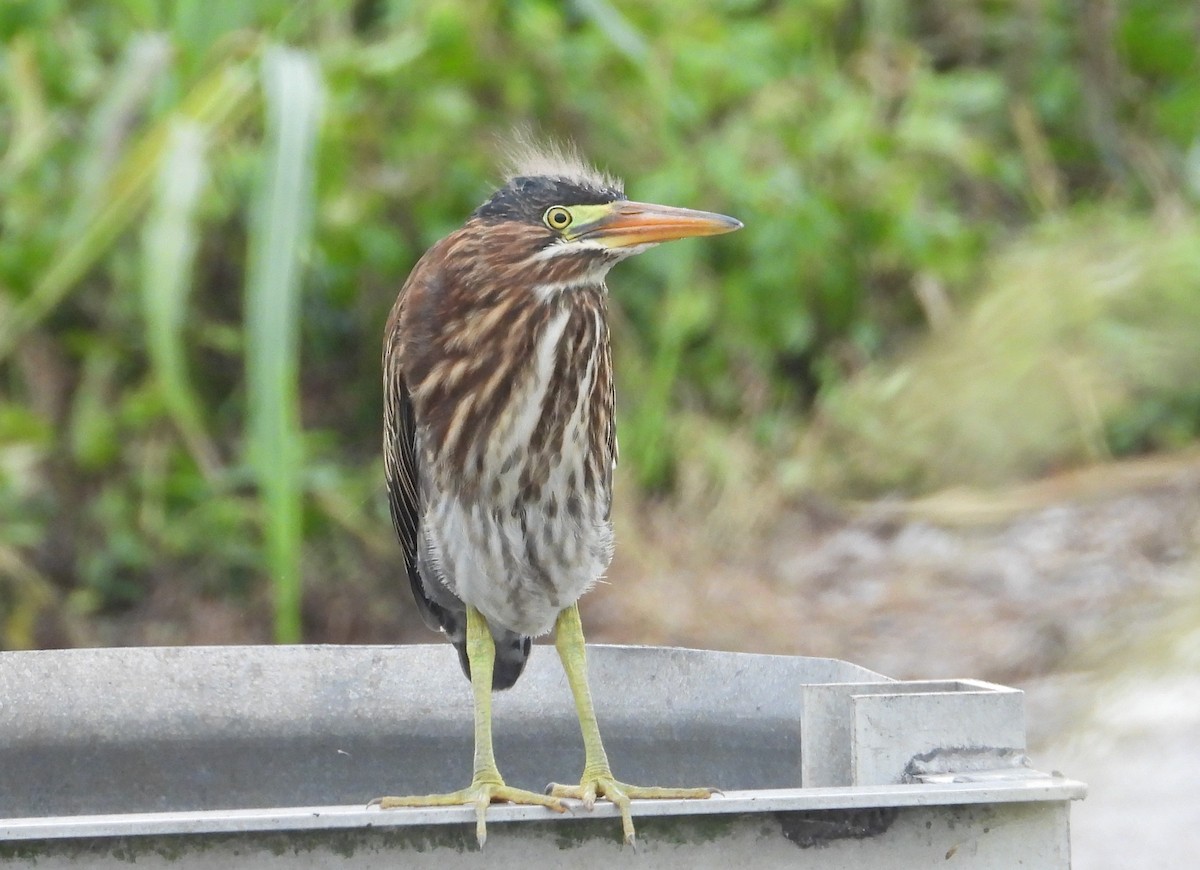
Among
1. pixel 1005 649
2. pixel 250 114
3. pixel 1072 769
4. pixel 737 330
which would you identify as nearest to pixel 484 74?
pixel 250 114

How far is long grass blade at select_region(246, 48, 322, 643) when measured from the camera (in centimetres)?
372

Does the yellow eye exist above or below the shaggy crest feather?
below

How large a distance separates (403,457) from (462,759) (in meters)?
0.54

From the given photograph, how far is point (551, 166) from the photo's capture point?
299 cm

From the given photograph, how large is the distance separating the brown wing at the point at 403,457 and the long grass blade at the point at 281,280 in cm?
49

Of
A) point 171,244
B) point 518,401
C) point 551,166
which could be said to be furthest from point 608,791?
point 171,244

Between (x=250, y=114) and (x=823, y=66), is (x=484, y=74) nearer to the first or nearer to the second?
(x=250, y=114)

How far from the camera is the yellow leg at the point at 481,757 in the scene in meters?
2.35

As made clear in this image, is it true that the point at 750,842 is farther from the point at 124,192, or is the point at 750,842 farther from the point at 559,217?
the point at 124,192

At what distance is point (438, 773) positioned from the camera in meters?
2.97

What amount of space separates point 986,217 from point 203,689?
5.62m

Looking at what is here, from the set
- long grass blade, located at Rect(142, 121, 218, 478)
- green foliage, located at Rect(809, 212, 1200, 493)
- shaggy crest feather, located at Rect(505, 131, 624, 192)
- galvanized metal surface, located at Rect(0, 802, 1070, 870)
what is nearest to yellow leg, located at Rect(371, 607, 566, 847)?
galvanized metal surface, located at Rect(0, 802, 1070, 870)

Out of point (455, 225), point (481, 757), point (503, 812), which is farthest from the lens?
point (455, 225)

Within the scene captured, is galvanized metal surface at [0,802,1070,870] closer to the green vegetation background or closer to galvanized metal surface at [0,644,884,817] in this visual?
galvanized metal surface at [0,644,884,817]
